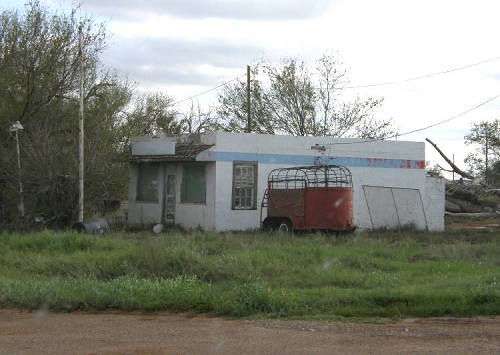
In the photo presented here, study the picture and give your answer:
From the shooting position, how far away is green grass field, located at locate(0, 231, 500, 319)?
395 inches

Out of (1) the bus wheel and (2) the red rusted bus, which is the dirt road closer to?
(2) the red rusted bus

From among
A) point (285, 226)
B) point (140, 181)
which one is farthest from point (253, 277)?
point (140, 181)

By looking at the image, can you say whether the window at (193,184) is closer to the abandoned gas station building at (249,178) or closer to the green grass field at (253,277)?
the abandoned gas station building at (249,178)

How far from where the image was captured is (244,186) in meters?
24.6

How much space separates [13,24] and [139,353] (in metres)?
20.4

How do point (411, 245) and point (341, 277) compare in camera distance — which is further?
point (411, 245)

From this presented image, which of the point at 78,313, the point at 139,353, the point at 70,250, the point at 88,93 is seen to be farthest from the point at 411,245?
the point at 88,93

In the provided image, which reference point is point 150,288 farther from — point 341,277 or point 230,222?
point 230,222

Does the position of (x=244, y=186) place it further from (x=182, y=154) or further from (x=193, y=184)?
(x=182, y=154)

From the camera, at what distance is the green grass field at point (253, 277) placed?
1003cm

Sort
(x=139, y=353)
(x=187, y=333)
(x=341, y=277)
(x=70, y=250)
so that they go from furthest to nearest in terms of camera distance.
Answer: (x=70, y=250)
(x=341, y=277)
(x=187, y=333)
(x=139, y=353)

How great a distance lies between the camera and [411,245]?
18.2 metres

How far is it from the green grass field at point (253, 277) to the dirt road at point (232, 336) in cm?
51

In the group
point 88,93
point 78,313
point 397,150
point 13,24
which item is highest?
point 13,24
